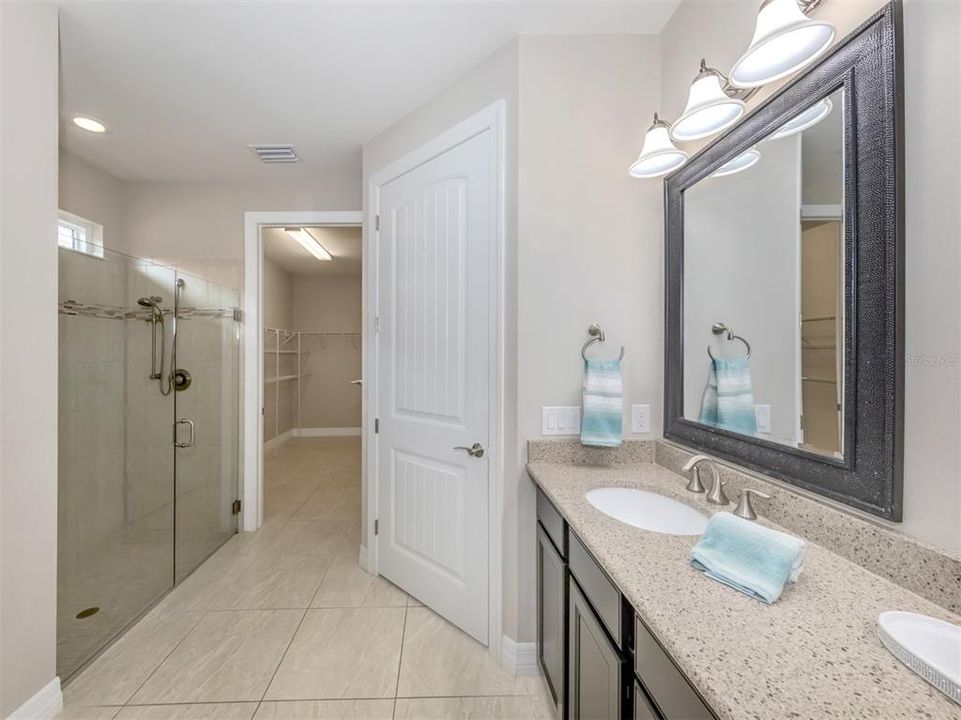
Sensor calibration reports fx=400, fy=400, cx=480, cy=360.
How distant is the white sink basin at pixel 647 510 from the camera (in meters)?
1.20

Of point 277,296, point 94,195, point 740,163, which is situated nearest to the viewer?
point 740,163

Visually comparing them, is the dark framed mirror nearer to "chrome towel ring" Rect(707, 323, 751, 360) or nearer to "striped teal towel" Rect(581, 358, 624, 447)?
"chrome towel ring" Rect(707, 323, 751, 360)

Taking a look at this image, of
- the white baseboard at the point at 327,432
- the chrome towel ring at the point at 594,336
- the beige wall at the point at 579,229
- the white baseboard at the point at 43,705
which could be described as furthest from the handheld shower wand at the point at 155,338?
the white baseboard at the point at 327,432

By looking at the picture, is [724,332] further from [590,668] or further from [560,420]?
[590,668]

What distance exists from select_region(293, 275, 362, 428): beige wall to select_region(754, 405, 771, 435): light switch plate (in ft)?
19.3

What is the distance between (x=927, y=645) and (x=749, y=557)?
0.23 m

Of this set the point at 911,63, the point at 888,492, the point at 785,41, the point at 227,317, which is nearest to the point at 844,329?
the point at 888,492

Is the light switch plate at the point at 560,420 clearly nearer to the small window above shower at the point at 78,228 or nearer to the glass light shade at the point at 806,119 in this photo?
the glass light shade at the point at 806,119

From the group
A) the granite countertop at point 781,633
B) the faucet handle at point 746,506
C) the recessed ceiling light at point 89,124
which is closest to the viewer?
the granite countertop at point 781,633

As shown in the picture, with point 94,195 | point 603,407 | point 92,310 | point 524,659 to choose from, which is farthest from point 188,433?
point 603,407

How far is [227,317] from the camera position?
2.83 meters

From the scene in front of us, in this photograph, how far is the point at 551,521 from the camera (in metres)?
1.42

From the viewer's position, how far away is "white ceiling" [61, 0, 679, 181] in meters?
1.55

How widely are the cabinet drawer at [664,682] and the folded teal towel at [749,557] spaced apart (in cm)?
A: 19
